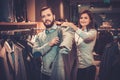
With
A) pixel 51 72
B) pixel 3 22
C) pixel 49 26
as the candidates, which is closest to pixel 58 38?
pixel 49 26

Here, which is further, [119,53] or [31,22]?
[31,22]

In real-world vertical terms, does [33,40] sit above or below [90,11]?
below

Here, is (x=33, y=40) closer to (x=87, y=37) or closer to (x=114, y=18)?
(x=87, y=37)

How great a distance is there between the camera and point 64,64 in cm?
278

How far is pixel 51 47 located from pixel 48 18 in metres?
0.35

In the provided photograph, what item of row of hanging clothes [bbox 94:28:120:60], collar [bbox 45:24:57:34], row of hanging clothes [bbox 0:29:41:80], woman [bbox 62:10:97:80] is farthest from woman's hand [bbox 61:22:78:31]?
row of hanging clothes [bbox 0:29:41:80]

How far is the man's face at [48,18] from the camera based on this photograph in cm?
279

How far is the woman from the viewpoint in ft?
9.18

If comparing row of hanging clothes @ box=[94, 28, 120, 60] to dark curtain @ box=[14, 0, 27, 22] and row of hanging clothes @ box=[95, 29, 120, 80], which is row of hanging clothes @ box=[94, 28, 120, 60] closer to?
row of hanging clothes @ box=[95, 29, 120, 80]

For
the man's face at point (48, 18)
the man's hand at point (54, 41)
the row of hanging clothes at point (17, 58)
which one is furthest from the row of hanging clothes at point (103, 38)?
the row of hanging clothes at point (17, 58)

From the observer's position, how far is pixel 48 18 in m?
2.79

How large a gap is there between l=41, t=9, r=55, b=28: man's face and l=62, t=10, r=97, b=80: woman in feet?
0.49

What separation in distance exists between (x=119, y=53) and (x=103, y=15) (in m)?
0.63

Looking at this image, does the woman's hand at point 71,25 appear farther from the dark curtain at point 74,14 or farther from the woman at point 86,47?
the dark curtain at point 74,14
